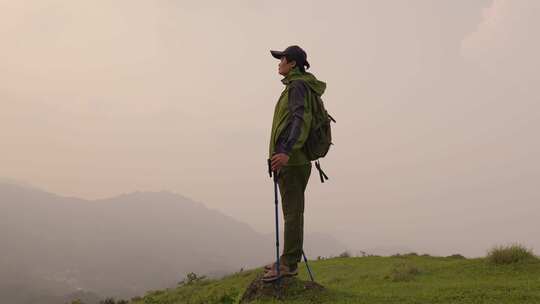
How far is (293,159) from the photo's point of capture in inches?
273

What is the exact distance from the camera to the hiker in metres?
6.77

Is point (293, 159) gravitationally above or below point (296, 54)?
below

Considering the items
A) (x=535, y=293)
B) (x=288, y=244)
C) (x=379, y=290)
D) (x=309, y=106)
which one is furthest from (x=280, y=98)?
(x=535, y=293)

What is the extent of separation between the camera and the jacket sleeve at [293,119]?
21.4 feet

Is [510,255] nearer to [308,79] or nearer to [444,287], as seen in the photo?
[444,287]

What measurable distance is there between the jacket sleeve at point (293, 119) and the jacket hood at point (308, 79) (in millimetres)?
192

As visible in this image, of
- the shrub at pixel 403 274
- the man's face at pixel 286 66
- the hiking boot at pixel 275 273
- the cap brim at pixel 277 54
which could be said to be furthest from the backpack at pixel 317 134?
the shrub at pixel 403 274

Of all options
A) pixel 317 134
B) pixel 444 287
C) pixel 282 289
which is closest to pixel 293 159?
pixel 317 134

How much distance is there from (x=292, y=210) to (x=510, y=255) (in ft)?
16.2

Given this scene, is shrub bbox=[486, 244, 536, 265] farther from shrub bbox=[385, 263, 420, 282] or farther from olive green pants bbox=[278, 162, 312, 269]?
olive green pants bbox=[278, 162, 312, 269]

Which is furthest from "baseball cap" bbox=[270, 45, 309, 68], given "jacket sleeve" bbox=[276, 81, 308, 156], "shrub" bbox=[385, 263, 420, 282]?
"shrub" bbox=[385, 263, 420, 282]

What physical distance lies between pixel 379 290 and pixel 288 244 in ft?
6.49

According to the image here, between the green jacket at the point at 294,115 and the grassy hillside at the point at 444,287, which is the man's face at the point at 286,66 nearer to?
the green jacket at the point at 294,115

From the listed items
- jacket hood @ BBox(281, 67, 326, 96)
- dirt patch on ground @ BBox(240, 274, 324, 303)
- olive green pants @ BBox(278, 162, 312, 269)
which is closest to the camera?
dirt patch on ground @ BBox(240, 274, 324, 303)
